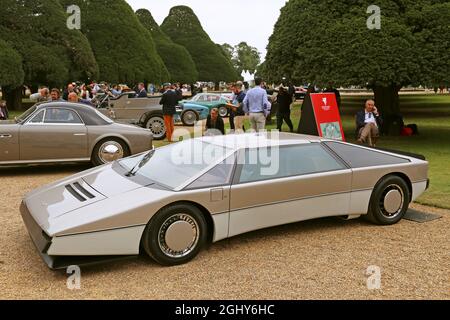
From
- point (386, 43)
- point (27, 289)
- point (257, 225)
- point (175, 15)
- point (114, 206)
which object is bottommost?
point (27, 289)

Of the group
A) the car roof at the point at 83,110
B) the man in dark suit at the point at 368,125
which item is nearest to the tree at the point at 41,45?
the car roof at the point at 83,110

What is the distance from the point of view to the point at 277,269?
4.70 m

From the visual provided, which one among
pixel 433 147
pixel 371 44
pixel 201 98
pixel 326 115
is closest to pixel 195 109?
pixel 201 98

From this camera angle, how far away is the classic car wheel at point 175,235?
15.0ft

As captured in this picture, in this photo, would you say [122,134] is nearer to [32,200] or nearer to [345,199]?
[32,200]

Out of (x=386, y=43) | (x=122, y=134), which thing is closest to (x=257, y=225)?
(x=122, y=134)

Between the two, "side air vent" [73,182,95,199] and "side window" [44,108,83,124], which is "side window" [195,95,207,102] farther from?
"side air vent" [73,182,95,199]

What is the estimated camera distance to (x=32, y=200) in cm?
515

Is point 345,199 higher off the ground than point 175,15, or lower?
lower

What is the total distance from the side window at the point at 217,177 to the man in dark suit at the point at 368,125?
230 inches

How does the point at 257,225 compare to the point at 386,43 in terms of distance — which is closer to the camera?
the point at 257,225

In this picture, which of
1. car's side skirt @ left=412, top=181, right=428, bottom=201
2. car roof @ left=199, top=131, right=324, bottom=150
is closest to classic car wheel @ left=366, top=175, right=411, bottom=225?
car's side skirt @ left=412, top=181, right=428, bottom=201
